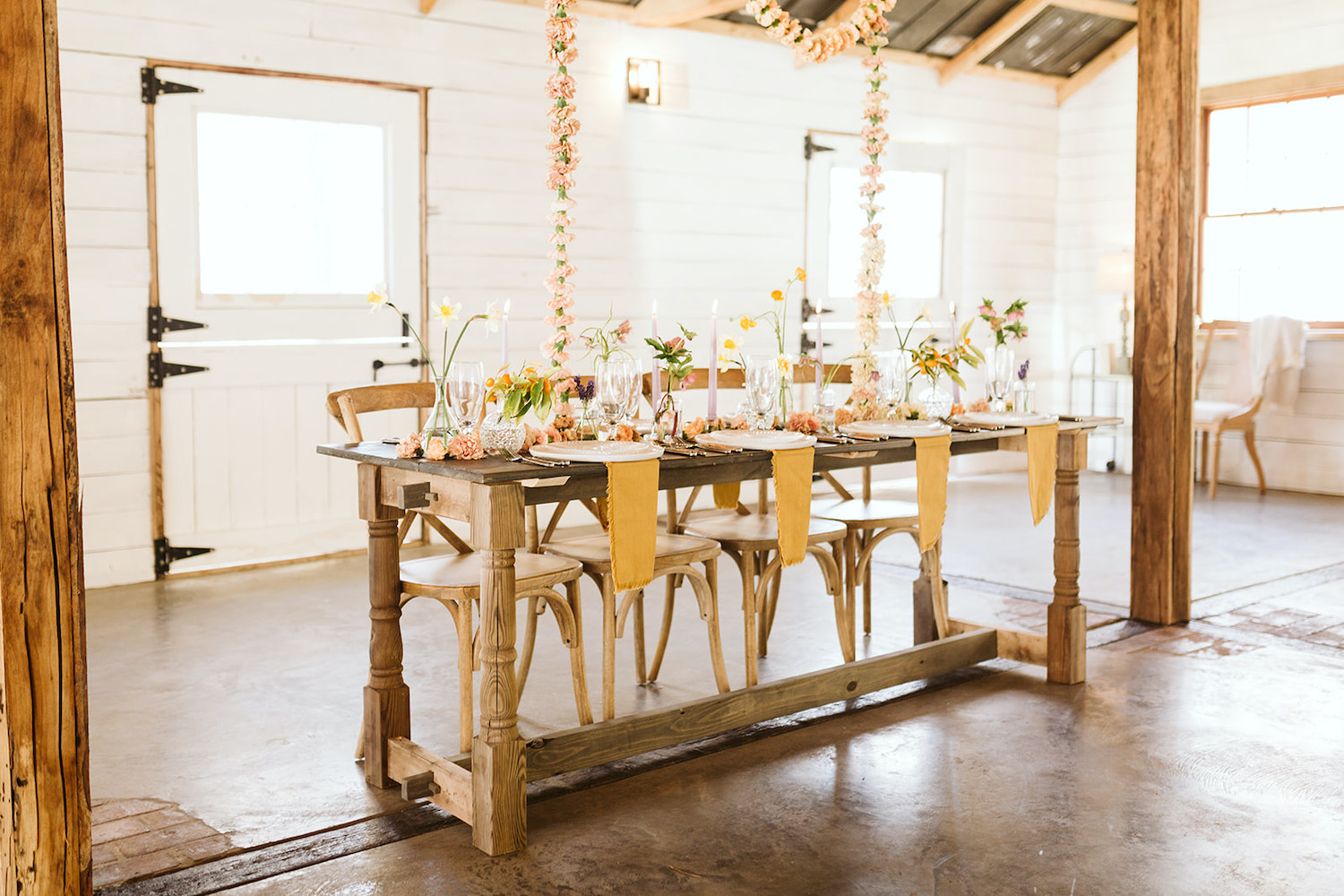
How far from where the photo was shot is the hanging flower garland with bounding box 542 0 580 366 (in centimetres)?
326

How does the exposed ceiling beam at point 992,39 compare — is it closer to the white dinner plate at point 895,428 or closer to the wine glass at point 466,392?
the white dinner plate at point 895,428

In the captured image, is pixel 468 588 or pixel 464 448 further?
pixel 468 588

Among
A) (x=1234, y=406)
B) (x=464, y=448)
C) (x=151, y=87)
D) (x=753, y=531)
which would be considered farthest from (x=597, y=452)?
(x=1234, y=406)

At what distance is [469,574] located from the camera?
3.00 metres

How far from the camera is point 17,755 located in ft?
6.88

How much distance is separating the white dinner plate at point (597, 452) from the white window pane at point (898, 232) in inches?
188

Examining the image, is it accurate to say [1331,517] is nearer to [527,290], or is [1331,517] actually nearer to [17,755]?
[527,290]

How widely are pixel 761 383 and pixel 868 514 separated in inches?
31.1

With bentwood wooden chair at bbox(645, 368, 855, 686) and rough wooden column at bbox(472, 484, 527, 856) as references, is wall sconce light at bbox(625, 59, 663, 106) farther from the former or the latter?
rough wooden column at bbox(472, 484, 527, 856)

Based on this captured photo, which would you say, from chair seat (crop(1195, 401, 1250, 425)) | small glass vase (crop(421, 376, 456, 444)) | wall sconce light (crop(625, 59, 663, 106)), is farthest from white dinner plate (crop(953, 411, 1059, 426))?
chair seat (crop(1195, 401, 1250, 425))

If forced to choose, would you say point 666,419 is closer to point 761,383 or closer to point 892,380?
point 761,383

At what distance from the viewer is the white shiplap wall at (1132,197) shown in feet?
25.1

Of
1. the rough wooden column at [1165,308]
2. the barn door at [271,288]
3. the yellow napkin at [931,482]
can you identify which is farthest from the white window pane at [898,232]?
the yellow napkin at [931,482]

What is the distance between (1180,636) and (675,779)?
220 cm
